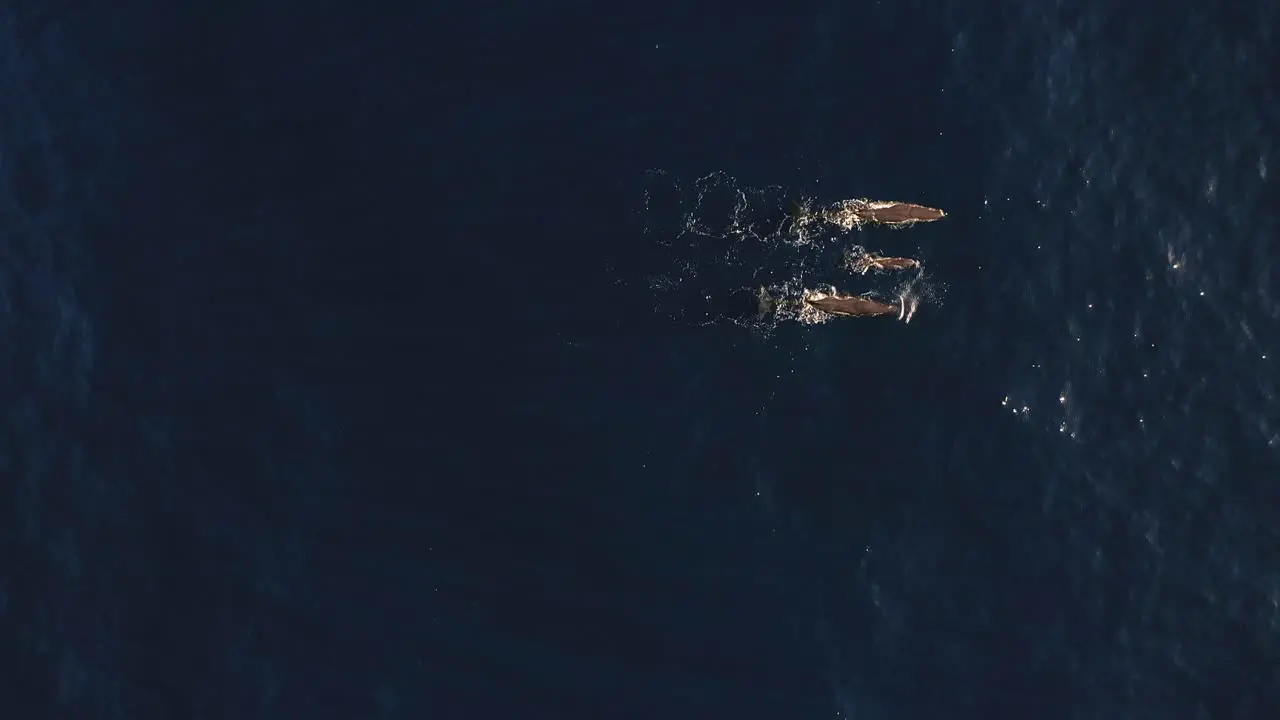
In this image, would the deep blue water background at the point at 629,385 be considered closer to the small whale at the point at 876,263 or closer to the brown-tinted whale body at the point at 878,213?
the brown-tinted whale body at the point at 878,213

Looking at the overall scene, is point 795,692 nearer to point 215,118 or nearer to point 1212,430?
point 1212,430

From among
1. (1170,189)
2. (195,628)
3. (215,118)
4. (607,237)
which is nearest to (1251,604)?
(1170,189)

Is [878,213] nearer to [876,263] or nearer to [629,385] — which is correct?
[876,263]

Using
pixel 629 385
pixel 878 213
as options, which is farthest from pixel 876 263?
pixel 629 385

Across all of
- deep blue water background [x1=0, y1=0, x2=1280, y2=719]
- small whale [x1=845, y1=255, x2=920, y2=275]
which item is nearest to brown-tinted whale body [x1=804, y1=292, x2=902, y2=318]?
deep blue water background [x1=0, y1=0, x2=1280, y2=719]

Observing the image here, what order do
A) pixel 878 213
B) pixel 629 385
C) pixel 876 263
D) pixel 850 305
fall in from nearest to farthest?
pixel 850 305
pixel 878 213
pixel 876 263
pixel 629 385

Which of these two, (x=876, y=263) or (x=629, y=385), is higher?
(x=876, y=263)

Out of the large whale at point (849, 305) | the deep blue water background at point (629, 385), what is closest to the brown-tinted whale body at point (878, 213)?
the deep blue water background at point (629, 385)

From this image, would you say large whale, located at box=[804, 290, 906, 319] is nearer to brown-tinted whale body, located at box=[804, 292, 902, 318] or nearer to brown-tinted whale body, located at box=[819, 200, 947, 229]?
brown-tinted whale body, located at box=[804, 292, 902, 318]
